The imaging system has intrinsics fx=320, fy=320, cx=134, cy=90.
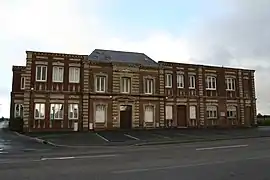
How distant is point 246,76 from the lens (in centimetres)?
4541

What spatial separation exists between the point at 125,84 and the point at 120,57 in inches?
173

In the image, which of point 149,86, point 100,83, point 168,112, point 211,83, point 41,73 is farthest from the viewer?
point 211,83

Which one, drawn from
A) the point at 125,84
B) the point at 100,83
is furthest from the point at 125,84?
the point at 100,83

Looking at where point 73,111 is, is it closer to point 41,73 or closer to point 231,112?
point 41,73

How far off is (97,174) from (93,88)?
27468 millimetres

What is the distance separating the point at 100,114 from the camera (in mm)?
36312

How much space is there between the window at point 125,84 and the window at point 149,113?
3.17 m

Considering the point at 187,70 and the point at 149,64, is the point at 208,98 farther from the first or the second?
the point at 149,64

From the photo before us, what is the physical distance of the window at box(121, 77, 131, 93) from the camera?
3775 cm

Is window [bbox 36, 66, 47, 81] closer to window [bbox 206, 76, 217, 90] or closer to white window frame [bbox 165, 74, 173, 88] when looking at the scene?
white window frame [bbox 165, 74, 173, 88]

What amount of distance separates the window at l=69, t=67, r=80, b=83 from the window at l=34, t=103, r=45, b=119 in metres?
4.18

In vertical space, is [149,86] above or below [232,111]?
above

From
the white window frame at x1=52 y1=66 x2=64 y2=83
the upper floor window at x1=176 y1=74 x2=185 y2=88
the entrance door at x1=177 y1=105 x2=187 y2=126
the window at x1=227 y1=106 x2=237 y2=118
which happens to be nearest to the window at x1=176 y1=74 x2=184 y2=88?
the upper floor window at x1=176 y1=74 x2=185 y2=88

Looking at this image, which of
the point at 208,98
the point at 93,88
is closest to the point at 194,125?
the point at 208,98
